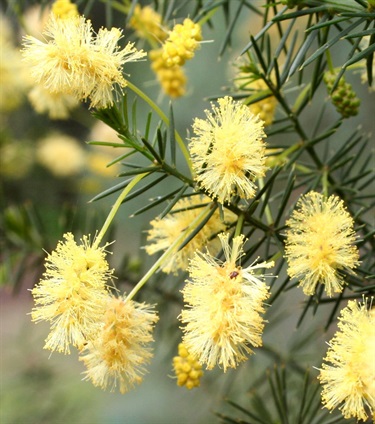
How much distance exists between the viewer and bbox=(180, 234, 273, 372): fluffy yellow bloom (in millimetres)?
474

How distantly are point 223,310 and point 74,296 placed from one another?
0.12 meters

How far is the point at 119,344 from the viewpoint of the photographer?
53 cm

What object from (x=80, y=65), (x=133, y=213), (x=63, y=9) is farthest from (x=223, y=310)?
(x=133, y=213)

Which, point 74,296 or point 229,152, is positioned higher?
point 229,152

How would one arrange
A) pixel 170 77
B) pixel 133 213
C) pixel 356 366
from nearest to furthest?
1. pixel 356 366
2. pixel 170 77
3. pixel 133 213

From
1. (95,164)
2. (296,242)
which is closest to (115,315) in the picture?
(296,242)

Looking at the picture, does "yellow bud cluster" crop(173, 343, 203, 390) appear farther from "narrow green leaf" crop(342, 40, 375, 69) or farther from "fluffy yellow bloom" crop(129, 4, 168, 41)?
"fluffy yellow bloom" crop(129, 4, 168, 41)

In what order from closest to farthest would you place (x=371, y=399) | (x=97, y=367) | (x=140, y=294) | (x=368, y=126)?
1. (x=371, y=399)
2. (x=97, y=367)
3. (x=140, y=294)
4. (x=368, y=126)

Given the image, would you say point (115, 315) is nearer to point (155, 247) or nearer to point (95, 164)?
point (155, 247)

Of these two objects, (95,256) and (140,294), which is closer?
(95,256)

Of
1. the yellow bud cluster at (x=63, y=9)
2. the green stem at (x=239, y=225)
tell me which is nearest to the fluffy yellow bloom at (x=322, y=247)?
the green stem at (x=239, y=225)

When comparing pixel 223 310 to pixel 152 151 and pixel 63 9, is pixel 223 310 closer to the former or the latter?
pixel 152 151

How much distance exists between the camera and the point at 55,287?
509 millimetres

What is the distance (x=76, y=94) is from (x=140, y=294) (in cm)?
45
